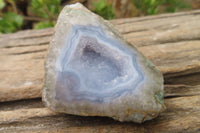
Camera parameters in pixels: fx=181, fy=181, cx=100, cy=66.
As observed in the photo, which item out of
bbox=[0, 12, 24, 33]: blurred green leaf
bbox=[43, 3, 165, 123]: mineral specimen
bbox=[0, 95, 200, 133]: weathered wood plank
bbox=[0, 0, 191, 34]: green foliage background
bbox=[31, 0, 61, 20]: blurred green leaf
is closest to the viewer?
bbox=[43, 3, 165, 123]: mineral specimen

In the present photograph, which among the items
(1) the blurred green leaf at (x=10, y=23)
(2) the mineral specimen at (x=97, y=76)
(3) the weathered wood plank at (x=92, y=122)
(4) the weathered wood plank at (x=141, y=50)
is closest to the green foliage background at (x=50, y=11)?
(1) the blurred green leaf at (x=10, y=23)

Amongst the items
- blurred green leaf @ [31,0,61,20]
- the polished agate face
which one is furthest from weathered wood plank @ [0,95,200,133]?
blurred green leaf @ [31,0,61,20]

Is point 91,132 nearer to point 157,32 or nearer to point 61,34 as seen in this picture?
point 61,34

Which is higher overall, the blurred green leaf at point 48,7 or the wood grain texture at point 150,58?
the blurred green leaf at point 48,7

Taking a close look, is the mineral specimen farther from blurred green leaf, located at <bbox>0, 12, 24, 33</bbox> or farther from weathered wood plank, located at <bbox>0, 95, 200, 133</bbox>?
blurred green leaf, located at <bbox>0, 12, 24, 33</bbox>

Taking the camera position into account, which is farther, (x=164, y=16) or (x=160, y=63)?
(x=164, y=16)

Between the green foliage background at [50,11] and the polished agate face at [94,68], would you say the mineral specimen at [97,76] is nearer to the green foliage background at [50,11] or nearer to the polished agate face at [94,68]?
the polished agate face at [94,68]

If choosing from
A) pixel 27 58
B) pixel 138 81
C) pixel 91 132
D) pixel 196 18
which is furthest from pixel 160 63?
pixel 27 58
